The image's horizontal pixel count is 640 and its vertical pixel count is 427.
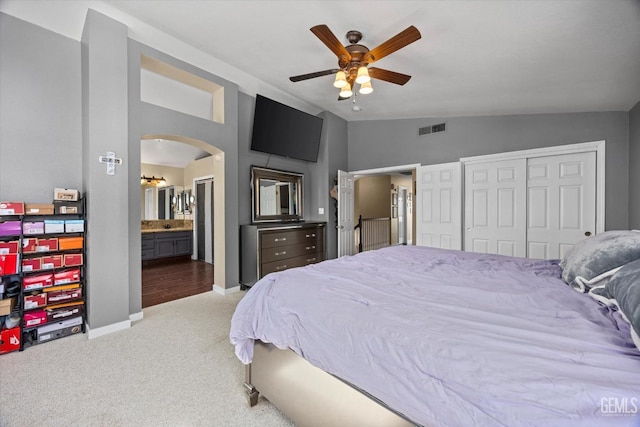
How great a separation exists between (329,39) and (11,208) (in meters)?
3.09

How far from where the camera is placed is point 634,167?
3096mm

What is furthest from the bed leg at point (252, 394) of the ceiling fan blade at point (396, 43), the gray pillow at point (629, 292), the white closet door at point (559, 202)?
the white closet door at point (559, 202)

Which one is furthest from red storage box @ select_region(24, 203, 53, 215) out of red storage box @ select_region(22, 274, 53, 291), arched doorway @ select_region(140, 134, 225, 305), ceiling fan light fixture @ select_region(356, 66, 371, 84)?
ceiling fan light fixture @ select_region(356, 66, 371, 84)

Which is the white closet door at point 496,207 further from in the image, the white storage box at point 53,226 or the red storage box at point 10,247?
the red storage box at point 10,247

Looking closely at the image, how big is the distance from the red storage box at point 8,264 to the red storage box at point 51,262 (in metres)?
0.17

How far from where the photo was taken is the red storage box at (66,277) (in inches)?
99.0

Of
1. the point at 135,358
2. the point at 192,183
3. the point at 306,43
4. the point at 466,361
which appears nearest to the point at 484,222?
the point at 306,43

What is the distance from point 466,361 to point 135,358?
256cm

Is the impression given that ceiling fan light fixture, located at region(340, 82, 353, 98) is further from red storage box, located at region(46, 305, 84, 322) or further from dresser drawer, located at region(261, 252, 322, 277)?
red storage box, located at region(46, 305, 84, 322)

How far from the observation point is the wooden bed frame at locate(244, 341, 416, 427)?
108 cm

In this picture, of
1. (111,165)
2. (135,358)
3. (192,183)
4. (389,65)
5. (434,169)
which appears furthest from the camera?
(192,183)

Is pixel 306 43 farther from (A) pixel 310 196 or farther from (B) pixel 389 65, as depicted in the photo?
(A) pixel 310 196

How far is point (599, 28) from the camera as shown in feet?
6.69

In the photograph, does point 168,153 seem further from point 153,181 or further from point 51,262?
point 51,262
